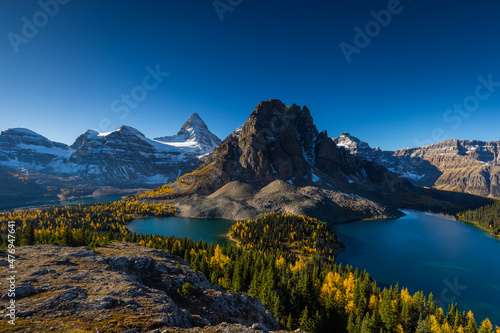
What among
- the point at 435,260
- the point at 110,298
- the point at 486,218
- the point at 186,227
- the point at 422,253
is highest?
the point at 110,298

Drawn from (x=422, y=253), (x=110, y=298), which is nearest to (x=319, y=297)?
(x=110, y=298)

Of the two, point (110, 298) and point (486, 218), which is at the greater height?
point (110, 298)

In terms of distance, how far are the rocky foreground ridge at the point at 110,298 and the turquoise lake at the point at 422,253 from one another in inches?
2487

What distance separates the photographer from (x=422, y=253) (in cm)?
9294

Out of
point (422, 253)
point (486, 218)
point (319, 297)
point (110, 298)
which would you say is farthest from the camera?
point (486, 218)

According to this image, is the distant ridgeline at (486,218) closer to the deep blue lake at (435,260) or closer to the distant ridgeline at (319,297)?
the deep blue lake at (435,260)

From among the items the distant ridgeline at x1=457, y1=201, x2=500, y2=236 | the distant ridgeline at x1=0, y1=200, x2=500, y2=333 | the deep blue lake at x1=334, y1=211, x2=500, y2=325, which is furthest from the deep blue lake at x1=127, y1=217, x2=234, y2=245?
the distant ridgeline at x1=457, y1=201, x2=500, y2=236

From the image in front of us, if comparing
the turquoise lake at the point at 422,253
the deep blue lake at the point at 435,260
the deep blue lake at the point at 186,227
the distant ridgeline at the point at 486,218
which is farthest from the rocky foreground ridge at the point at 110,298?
the distant ridgeline at the point at 486,218

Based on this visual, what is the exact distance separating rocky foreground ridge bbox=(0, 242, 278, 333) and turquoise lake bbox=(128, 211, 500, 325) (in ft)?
207

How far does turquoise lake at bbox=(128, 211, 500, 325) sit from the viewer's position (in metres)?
62.3

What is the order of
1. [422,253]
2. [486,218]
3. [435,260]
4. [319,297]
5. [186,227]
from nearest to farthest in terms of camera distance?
[319,297]
[435,260]
[422,253]
[186,227]
[486,218]

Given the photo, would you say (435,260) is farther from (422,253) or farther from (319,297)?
(319,297)

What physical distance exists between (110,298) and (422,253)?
389ft

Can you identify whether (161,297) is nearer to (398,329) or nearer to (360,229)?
(398,329)
